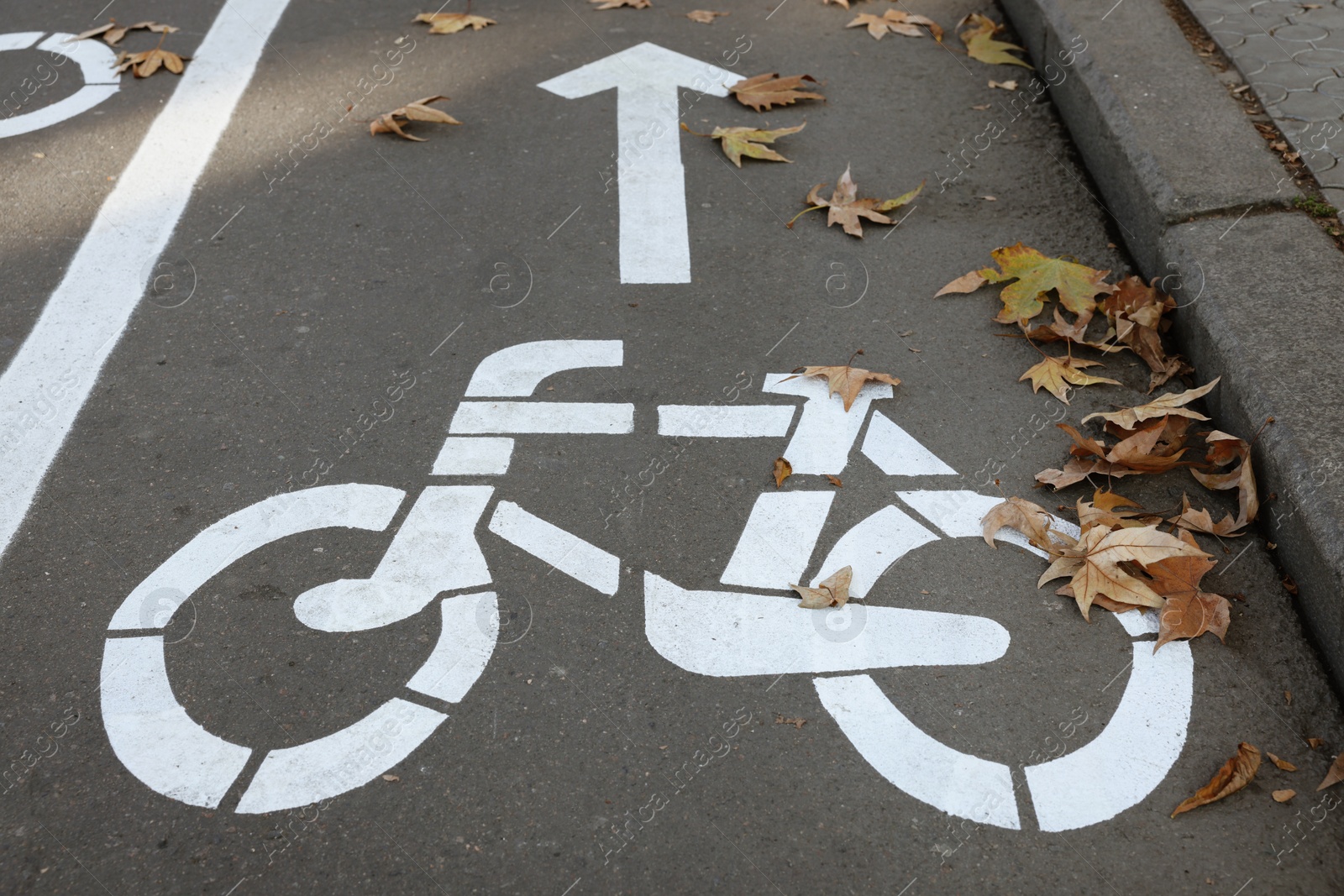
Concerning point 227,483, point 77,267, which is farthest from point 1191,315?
point 77,267

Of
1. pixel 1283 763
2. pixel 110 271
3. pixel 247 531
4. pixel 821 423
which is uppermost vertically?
pixel 110 271

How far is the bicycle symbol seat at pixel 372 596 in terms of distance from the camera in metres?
→ 2.31

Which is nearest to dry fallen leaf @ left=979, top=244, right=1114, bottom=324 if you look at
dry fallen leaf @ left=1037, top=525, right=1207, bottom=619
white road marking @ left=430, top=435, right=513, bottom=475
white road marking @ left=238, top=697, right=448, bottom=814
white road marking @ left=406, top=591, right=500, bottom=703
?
dry fallen leaf @ left=1037, top=525, right=1207, bottom=619

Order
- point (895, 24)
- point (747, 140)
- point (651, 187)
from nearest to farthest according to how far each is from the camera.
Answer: point (651, 187) → point (747, 140) → point (895, 24)

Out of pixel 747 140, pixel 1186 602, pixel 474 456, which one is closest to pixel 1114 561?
pixel 1186 602

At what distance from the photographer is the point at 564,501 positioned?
2.95m

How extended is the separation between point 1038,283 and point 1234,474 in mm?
Result: 1027

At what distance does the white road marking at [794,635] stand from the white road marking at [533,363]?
95 centimetres

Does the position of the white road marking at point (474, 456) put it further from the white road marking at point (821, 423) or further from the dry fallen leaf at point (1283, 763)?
the dry fallen leaf at point (1283, 763)

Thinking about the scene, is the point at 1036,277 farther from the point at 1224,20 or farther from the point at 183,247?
the point at 183,247

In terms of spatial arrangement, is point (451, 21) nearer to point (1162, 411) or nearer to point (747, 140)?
point (747, 140)

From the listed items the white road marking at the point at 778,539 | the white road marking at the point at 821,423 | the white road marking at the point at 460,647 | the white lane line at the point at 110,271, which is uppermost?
the white lane line at the point at 110,271

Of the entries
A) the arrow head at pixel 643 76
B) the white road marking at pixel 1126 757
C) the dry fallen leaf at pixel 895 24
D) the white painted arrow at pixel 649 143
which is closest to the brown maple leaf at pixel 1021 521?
the white road marking at pixel 1126 757

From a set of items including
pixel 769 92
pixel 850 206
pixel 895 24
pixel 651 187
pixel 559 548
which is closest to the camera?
pixel 559 548
